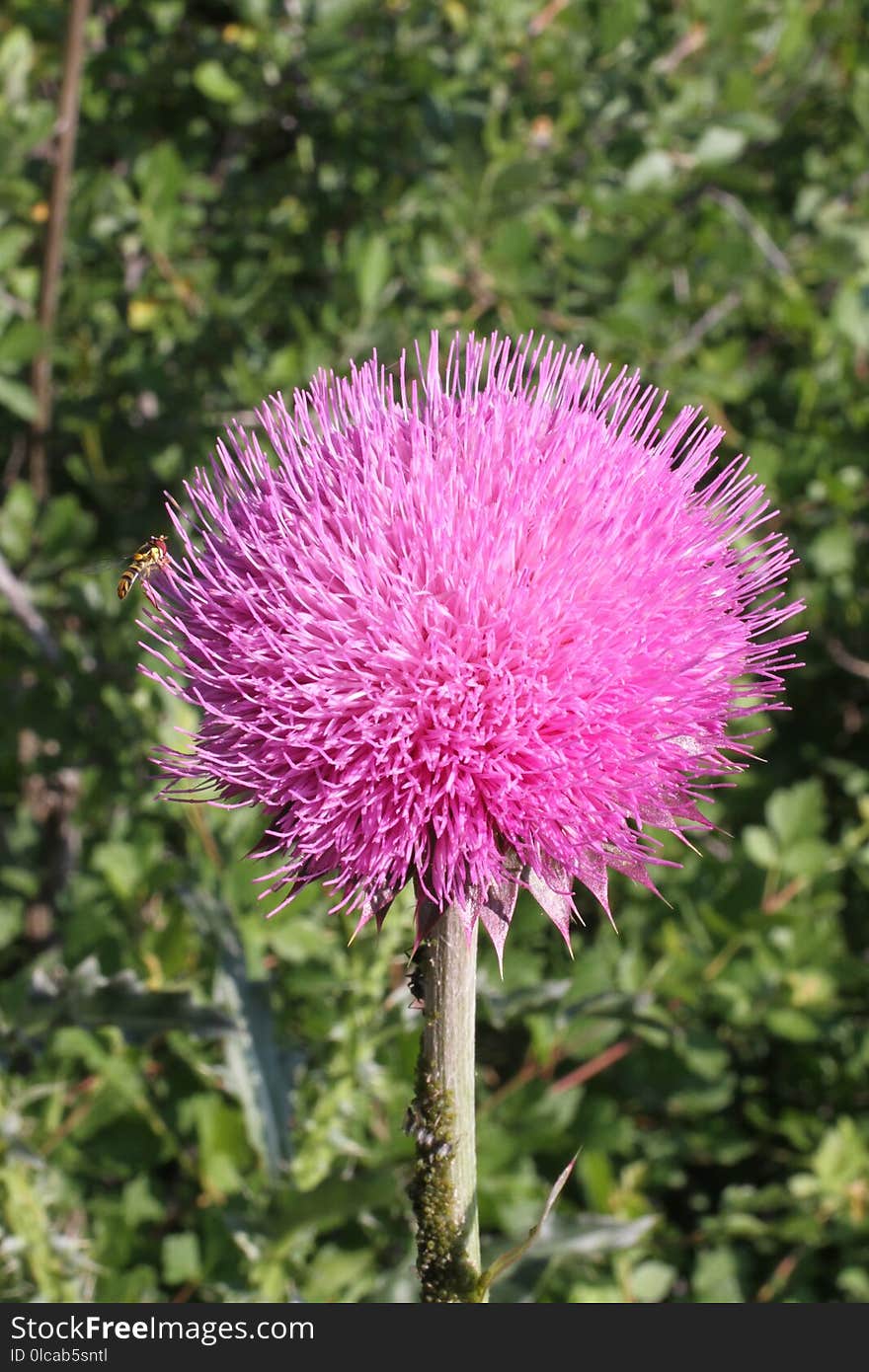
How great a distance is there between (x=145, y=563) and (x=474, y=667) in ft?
3.15

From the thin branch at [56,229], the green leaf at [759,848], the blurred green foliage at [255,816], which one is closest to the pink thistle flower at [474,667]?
the blurred green foliage at [255,816]

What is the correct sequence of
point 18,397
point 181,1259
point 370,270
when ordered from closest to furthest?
point 181,1259, point 370,270, point 18,397

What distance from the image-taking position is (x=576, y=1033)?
9.86 feet

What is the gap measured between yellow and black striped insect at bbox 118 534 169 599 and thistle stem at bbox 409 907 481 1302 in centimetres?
94

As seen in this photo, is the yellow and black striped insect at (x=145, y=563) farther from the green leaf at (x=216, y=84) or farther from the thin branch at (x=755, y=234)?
the thin branch at (x=755, y=234)

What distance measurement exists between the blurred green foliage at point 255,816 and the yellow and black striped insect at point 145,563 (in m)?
0.13

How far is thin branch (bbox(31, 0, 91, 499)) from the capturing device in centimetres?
328

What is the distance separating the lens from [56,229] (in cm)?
341

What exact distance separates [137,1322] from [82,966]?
0.69 m

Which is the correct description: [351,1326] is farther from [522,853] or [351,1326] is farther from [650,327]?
[650,327]

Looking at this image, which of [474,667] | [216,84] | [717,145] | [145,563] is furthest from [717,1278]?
[216,84]

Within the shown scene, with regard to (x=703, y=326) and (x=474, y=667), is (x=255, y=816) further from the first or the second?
(x=703, y=326)

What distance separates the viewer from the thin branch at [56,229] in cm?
328

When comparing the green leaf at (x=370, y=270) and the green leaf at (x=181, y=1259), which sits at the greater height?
the green leaf at (x=370, y=270)
